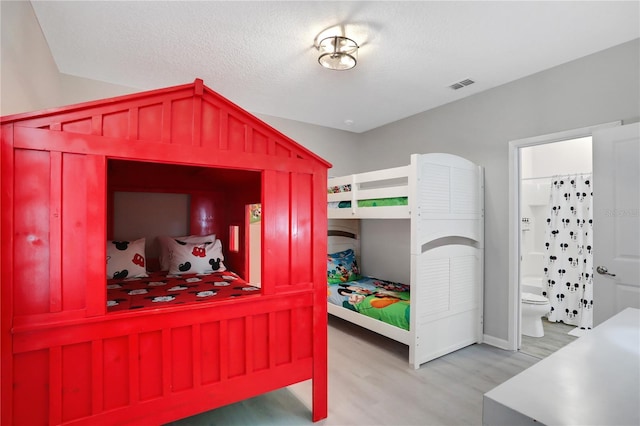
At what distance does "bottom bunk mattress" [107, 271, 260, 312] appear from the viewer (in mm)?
1829

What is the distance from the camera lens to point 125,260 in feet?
9.67

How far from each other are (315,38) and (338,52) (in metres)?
0.19

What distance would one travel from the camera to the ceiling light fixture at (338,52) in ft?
7.52

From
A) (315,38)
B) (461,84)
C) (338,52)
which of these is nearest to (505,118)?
(461,84)

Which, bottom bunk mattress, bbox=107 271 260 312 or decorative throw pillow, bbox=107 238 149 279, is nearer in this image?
bottom bunk mattress, bbox=107 271 260 312

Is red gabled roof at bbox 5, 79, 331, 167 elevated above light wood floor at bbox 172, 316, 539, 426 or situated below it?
above

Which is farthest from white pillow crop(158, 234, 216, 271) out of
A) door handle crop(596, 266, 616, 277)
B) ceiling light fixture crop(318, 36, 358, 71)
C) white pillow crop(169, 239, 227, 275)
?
door handle crop(596, 266, 616, 277)

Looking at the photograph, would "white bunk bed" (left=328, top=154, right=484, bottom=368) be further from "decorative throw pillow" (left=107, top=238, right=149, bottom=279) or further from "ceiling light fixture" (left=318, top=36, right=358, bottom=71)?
"decorative throw pillow" (left=107, top=238, right=149, bottom=279)

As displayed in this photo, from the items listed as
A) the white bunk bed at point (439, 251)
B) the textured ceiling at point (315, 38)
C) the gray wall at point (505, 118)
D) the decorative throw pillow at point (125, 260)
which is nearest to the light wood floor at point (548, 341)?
the gray wall at point (505, 118)

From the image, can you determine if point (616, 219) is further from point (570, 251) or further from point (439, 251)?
point (570, 251)

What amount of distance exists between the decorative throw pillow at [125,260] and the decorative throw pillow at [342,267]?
2115mm

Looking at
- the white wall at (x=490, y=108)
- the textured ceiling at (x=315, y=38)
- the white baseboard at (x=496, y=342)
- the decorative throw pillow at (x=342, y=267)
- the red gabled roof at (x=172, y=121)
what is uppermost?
the textured ceiling at (x=315, y=38)

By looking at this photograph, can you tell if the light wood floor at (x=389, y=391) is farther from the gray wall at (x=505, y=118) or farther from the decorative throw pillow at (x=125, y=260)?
the decorative throw pillow at (x=125, y=260)

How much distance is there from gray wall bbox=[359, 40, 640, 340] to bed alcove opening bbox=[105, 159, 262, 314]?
2168 millimetres
